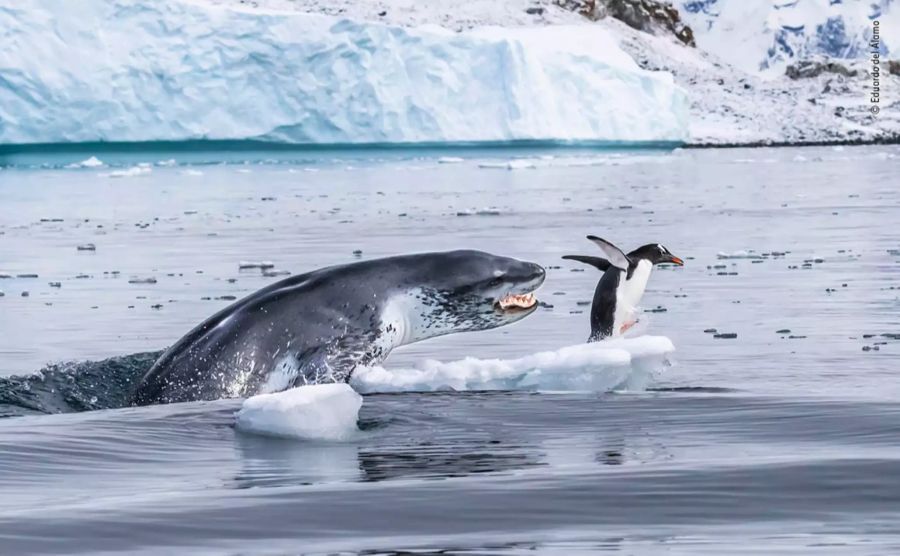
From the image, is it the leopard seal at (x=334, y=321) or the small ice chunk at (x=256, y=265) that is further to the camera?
the small ice chunk at (x=256, y=265)

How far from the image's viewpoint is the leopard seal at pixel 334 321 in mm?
6895

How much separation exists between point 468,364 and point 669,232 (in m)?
11.9

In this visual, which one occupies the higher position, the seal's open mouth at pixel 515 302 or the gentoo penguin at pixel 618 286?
the seal's open mouth at pixel 515 302

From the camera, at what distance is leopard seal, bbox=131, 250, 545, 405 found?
689 centimetres

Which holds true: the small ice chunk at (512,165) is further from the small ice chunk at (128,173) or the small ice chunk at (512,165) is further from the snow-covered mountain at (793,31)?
the snow-covered mountain at (793,31)

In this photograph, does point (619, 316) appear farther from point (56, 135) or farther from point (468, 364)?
point (56, 135)

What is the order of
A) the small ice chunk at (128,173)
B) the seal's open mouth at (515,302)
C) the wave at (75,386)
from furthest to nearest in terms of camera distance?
1. the small ice chunk at (128,173)
2. the seal's open mouth at (515,302)
3. the wave at (75,386)

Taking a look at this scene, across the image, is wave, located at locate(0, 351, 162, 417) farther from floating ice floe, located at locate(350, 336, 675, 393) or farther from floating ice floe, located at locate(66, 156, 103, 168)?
floating ice floe, located at locate(66, 156, 103, 168)

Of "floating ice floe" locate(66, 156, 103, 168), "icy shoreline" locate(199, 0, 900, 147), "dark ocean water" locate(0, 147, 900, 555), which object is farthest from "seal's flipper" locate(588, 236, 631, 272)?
"icy shoreline" locate(199, 0, 900, 147)

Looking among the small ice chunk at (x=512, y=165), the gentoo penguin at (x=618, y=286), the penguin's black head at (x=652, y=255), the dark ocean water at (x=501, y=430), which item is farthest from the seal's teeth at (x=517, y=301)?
the small ice chunk at (x=512, y=165)

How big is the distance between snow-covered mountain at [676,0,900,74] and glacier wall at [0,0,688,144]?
128800mm

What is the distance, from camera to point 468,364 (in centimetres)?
719

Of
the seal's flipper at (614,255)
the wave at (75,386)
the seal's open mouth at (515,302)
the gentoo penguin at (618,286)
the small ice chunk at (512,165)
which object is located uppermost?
the seal's open mouth at (515,302)

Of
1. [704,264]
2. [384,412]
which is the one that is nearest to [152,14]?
[704,264]
